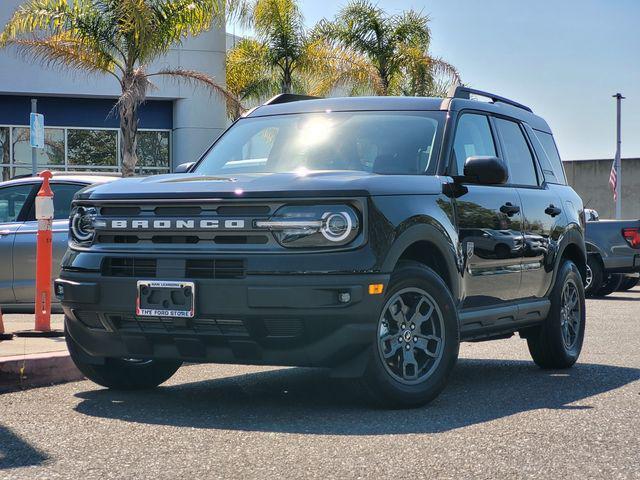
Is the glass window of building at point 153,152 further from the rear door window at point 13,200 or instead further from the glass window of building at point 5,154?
the rear door window at point 13,200

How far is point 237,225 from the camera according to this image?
6043 mm

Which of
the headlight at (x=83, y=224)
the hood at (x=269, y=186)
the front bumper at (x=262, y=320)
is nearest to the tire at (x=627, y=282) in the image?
the hood at (x=269, y=186)

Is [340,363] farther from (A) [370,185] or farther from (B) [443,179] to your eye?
(B) [443,179]

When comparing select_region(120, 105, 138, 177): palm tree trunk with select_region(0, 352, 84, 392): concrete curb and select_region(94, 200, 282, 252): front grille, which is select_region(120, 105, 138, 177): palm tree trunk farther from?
select_region(94, 200, 282, 252): front grille

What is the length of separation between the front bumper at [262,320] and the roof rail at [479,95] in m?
2.21

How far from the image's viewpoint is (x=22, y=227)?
1160cm

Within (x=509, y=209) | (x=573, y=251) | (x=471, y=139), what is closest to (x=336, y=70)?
(x=573, y=251)

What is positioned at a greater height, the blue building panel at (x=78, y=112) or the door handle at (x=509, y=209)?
the blue building panel at (x=78, y=112)

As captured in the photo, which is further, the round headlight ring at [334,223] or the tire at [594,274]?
the tire at [594,274]

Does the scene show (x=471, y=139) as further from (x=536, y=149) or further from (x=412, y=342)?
(x=412, y=342)

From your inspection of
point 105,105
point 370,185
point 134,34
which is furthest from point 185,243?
point 105,105

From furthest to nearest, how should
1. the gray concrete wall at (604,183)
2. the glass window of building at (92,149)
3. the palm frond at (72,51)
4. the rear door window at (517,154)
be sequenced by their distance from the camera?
the gray concrete wall at (604,183), the glass window of building at (92,149), the palm frond at (72,51), the rear door window at (517,154)

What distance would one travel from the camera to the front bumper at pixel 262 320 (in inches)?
231

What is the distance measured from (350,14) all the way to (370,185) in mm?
26566
